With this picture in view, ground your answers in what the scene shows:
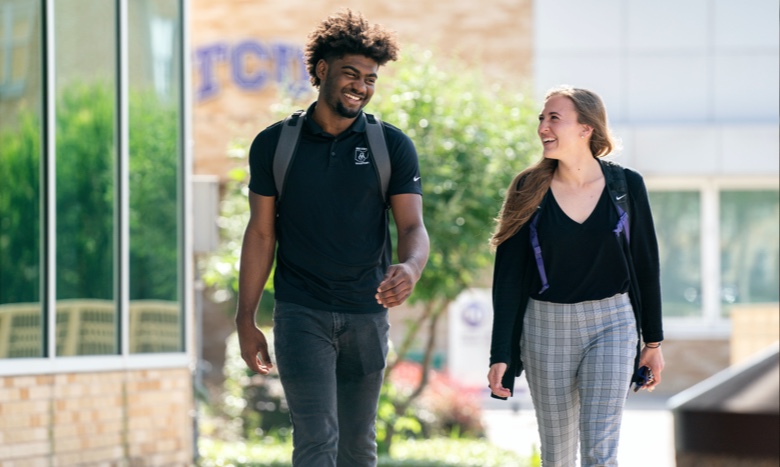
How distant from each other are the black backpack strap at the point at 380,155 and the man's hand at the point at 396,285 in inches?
18.8

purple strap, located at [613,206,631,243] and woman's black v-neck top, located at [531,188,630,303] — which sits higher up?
purple strap, located at [613,206,631,243]

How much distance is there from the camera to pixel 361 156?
5953mm

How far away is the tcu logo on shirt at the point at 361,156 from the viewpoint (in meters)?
5.95

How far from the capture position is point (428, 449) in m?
15.6

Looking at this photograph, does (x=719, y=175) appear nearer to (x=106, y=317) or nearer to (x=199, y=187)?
(x=199, y=187)

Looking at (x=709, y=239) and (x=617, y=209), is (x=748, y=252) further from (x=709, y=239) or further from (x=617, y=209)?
(x=617, y=209)

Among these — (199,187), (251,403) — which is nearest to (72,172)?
(199,187)

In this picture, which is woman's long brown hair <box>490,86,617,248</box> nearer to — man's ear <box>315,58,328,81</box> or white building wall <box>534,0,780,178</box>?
man's ear <box>315,58,328,81</box>

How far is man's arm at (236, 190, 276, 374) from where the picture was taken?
605 cm

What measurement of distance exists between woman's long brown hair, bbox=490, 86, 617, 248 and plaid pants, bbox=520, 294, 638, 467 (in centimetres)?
34

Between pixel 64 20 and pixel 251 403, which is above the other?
pixel 64 20

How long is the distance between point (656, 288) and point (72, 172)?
5326 mm

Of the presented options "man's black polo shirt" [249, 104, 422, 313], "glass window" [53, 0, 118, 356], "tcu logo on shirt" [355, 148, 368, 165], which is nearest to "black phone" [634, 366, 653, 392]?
"man's black polo shirt" [249, 104, 422, 313]

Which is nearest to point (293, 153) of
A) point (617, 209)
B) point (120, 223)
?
point (617, 209)
